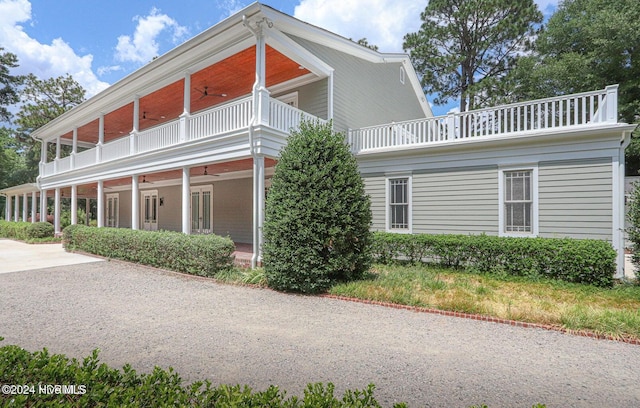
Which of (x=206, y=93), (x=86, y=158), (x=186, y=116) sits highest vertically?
(x=206, y=93)

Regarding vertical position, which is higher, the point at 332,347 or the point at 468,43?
the point at 468,43

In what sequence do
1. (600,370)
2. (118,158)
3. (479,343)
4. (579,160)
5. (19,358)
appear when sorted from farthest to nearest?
1. (118,158)
2. (579,160)
3. (479,343)
4. (600,370)
5. (19,358)

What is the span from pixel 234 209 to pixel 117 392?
1254cm

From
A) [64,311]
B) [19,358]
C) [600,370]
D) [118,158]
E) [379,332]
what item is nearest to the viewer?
A: [19,358]

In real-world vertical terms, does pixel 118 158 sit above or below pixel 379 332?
above

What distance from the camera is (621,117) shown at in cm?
1900

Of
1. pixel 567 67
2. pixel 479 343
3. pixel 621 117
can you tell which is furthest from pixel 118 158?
pixel 621 117

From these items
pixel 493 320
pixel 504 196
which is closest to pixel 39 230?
pixel 493 320

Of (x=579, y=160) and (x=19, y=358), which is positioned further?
(x=579, y=160)

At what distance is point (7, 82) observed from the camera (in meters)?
28.5

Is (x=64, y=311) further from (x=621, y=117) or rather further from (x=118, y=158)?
(x=621, y=117)

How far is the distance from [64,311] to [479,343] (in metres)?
6.65

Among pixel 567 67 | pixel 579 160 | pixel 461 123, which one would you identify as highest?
pixel 567 67

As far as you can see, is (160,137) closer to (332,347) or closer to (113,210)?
(332,347)
